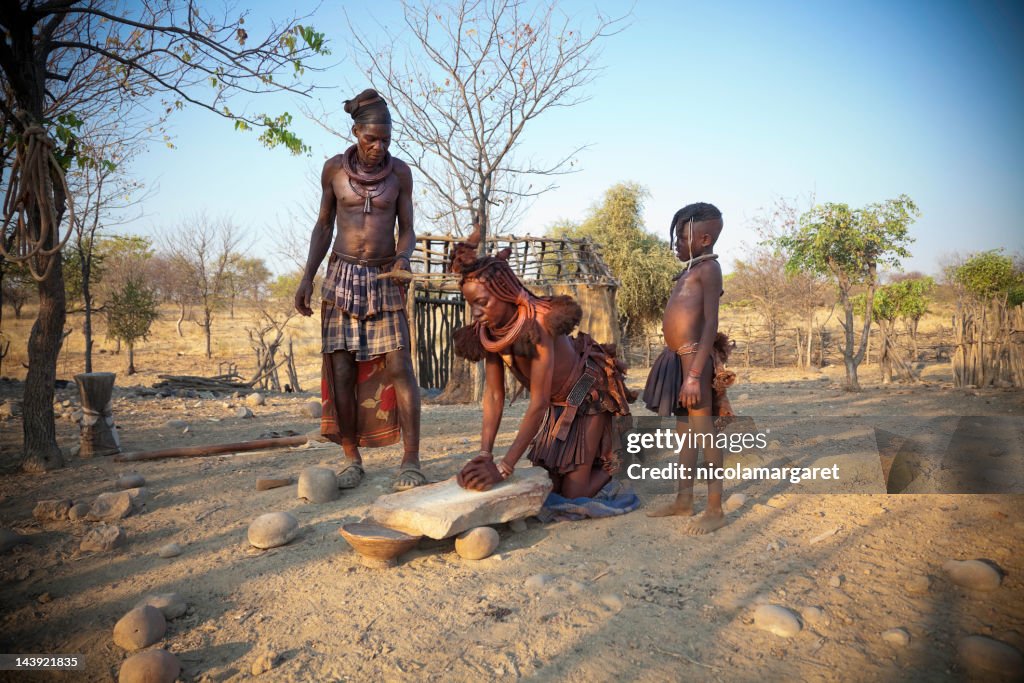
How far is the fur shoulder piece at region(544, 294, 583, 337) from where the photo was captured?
9.53 feet

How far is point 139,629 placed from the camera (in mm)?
2084

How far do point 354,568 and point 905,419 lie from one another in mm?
5448

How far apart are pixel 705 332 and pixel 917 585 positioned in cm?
131

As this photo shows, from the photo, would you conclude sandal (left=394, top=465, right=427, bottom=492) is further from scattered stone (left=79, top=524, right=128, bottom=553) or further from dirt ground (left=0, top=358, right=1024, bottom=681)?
scattered stone (left=79, top=524, right=128, bottom=553)

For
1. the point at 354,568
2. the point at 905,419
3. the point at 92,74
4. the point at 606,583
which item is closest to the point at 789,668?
the point at 606,583

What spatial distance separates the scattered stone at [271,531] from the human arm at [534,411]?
899 mm

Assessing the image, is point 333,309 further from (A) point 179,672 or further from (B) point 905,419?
(B) point 905,419

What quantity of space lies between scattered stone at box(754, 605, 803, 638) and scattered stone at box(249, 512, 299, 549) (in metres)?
2.10

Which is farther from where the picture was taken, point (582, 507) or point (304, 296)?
point (304, 296)

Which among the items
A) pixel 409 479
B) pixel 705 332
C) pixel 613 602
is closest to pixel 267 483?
pixel 409 479

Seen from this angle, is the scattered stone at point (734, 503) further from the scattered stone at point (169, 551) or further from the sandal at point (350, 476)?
the scattered stone at point (169, 551)

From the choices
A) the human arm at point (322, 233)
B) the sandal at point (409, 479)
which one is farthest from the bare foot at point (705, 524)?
the human arm at point (322, 233)

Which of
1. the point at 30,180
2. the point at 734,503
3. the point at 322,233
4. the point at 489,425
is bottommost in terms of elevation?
the point at 734,503

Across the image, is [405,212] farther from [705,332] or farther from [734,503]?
[734,503]
